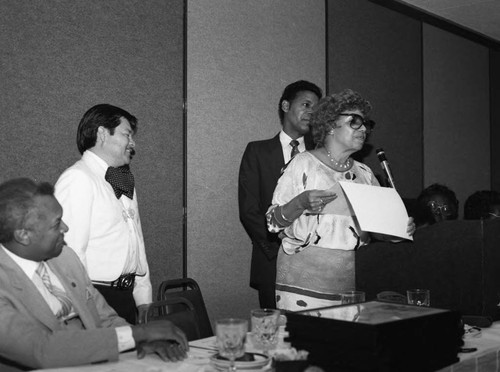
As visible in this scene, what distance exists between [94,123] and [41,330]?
4.81 ft

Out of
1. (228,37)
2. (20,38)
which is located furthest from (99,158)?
(228,37)

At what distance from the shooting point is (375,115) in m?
5.39

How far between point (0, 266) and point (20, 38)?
5.24 feet

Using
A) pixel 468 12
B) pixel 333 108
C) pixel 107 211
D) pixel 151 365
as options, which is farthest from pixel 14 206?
pixel 468 12

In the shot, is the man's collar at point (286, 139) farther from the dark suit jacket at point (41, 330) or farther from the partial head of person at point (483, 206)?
the dark suit jacket at point (41, 330)

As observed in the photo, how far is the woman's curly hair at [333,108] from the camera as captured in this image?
291cm

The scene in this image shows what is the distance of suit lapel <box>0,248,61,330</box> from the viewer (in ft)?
6.26

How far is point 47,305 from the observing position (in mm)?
1948

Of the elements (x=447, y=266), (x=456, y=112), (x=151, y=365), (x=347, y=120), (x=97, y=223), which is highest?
(x=456, y=112)

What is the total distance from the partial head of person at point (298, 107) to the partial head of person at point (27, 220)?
6.94 feet

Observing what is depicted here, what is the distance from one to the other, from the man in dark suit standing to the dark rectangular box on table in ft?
6.68

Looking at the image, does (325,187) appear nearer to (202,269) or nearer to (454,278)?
(454,278)

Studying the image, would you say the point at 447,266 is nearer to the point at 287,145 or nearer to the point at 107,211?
the point at 107,211

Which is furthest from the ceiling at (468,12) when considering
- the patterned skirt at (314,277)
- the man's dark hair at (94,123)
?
the patterned skirt at (314,277)
